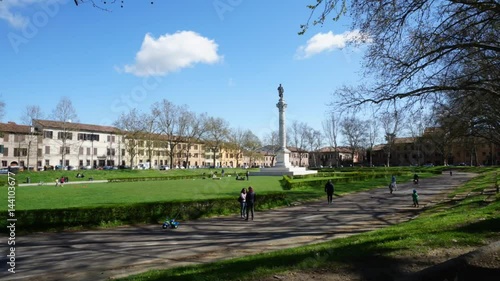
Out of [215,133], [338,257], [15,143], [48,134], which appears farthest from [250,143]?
[338,257]

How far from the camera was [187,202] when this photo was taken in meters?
20.0

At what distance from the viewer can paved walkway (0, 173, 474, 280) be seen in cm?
1028

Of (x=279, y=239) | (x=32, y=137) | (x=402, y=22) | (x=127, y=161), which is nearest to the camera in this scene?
(x=402, y=22)

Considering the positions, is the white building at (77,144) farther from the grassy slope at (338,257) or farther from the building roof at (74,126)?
the grassy slope at (338,257)

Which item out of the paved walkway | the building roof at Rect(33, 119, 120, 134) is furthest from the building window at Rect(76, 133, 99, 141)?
the paved walkway

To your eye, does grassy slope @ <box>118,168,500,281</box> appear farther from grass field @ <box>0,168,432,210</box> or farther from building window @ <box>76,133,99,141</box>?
building window @ <box>76,133,99,141</box>

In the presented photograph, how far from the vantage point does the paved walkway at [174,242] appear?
10.3 m

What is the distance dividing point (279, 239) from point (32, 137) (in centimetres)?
7770

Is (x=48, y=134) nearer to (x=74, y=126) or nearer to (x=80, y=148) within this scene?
(x=74, y=126)

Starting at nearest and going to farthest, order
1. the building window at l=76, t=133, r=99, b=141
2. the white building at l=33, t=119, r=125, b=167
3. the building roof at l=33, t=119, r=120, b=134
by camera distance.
→ the building roof at l=33, t=119, r=120, b=134 → the white building at l=33, t=119, r=125, b=167 → the building window at l=76, t=133, r=99, b=141

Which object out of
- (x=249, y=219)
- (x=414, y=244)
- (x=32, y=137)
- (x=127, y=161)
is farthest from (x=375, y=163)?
(x=414, y=244)

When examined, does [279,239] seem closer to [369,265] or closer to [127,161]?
[369,265]

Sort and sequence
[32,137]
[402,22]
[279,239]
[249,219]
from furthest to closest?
[32,137]
[249,219]
[279,239]
[402,22]

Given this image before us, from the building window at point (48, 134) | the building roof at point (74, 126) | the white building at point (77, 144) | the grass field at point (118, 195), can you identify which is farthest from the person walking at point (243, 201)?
the building window at point (48, 134)
